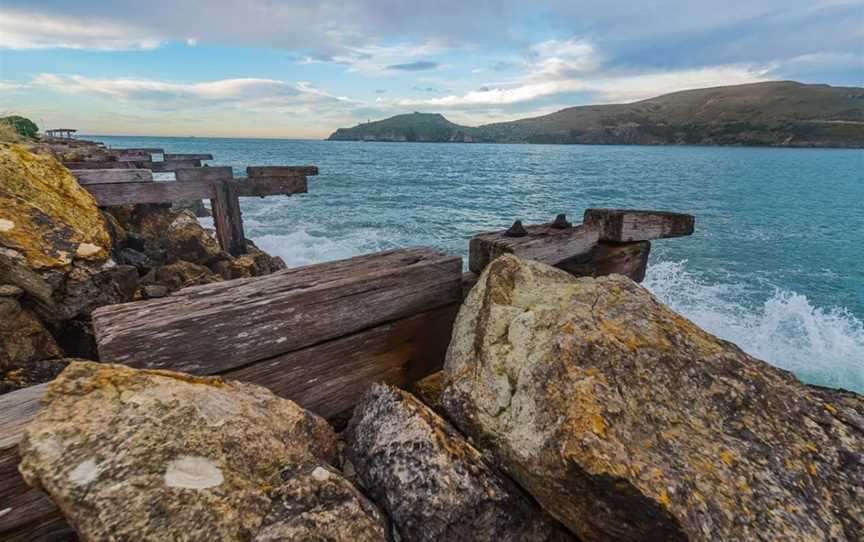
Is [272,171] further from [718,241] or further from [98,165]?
[718,241]

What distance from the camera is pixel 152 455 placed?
1.53 metres

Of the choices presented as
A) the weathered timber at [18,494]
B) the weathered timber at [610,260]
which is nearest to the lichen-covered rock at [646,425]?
the weathered timber at [610,260]

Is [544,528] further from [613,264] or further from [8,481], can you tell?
[613,264]

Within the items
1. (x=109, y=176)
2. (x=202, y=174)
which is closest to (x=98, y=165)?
(x=202, y=174)

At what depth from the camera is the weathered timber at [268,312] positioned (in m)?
1.94

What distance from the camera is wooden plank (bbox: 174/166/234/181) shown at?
9.63 meters

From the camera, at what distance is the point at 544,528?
77.9 inches

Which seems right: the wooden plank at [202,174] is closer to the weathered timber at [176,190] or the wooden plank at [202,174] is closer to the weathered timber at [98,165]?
the weathered timber at [176,190]

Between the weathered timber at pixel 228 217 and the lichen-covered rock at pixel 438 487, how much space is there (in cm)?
950

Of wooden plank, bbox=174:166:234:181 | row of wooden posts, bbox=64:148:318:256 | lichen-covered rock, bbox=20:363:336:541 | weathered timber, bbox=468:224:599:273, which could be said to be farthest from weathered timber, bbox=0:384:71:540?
wooden plank, bbox=174:166:234:181

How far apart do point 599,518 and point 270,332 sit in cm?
174

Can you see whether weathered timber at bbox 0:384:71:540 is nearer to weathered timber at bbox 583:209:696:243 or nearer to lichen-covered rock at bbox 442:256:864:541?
lichen-covered rock at bbox 442:256:864:541

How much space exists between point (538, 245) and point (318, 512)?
251cm

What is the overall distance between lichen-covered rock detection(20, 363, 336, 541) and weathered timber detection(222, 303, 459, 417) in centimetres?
43
